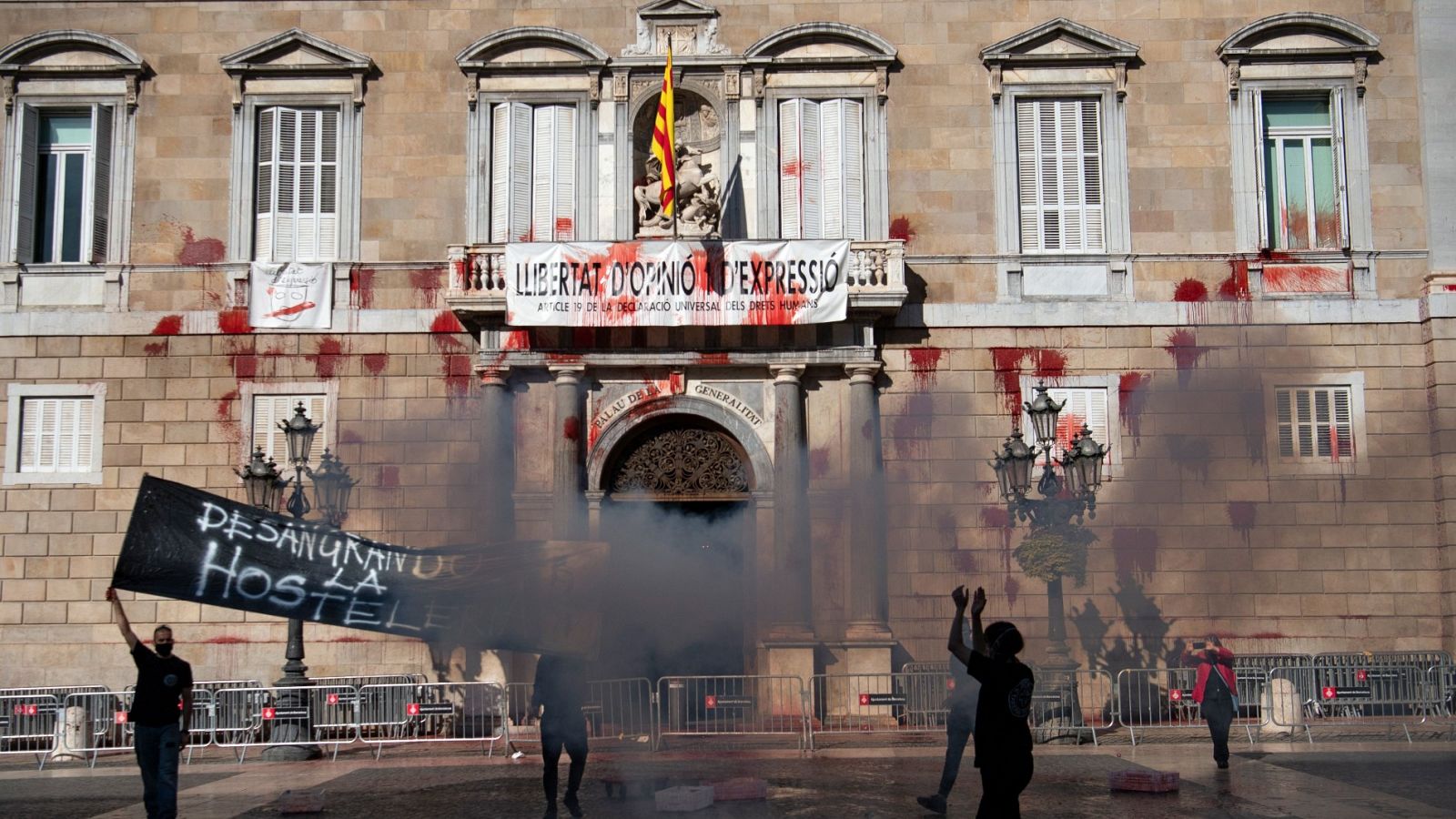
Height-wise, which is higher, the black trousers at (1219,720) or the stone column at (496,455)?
the stone column at (496,455)

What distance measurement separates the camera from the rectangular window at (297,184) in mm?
24359

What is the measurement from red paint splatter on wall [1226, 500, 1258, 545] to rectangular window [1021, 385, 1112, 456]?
218 centimetres

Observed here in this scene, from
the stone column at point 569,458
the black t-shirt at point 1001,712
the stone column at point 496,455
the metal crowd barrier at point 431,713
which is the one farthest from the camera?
the stone column at point 496,455

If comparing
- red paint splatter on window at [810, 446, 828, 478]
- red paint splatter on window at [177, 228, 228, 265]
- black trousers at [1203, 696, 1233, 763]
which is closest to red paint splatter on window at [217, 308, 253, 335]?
red paint splatter on window at [177, 228, 228, 265]

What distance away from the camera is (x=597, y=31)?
80.4ft

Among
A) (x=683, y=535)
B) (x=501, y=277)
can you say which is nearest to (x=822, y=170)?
(x=501, y=277)

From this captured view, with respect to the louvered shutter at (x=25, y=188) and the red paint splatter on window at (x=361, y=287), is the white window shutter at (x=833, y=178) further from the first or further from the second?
the louvered shutter at (x=25, y=188)

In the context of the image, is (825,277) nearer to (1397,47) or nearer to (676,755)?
(676,755)

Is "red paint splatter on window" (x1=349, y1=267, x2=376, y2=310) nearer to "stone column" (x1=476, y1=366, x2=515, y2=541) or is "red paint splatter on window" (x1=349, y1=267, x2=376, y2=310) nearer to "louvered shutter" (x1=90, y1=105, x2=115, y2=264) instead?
"stone column" (x1=476, y1=366, x2=515, y2=541)

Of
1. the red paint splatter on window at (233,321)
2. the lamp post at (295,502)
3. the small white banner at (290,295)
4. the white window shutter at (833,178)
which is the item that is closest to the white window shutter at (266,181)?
the small white banner at (290,295)

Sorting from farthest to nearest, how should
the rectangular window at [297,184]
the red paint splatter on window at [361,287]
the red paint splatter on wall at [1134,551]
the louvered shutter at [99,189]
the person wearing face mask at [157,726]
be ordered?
the rectangular window at [297,184]
the louvered shutter at [99,189]
the red paint splatter on window at [361,287]
the red paint splatter on wall at [1134,551]
the person wearing face mask at [157,726]

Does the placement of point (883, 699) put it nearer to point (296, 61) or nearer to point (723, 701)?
point (723, 701)

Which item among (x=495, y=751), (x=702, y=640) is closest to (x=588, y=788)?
(x=495, y=751)

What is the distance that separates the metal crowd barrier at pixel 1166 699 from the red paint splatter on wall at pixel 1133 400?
3.82 meters
